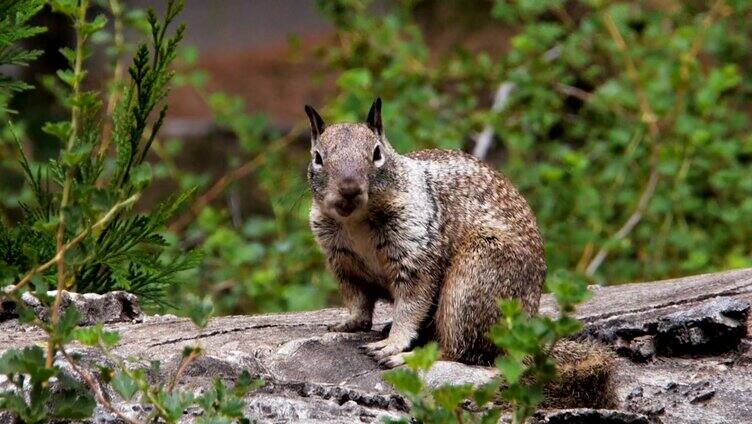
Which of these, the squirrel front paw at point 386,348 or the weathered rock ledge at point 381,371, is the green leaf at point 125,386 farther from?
the squirrel front paw at point 386,348

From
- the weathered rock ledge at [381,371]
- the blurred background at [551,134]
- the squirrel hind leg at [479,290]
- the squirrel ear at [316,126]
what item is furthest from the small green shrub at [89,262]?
the blurred background at [551,134]

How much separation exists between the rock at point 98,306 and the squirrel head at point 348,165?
0.86 metres

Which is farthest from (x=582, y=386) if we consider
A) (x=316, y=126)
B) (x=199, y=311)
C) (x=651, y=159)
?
(x=651, y=159)

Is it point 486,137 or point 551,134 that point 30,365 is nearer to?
point 486,137

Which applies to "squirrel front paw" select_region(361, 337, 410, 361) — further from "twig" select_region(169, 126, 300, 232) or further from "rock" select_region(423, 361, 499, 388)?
"twig" select_region(169, 126, 300, 232)

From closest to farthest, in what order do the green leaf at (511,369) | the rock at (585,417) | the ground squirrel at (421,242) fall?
the green leaf at (511,369) < the rock at (585,417) < the ground squirrel at (421,242)

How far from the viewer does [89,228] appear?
314 cm

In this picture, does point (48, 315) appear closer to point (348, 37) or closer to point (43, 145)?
point (43, 145)

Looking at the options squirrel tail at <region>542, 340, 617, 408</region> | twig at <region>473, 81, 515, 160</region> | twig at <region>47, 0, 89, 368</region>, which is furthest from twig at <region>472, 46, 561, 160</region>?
twig at <region>47, 0, 89, 368</region>

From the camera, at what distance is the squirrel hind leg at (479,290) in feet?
13.7

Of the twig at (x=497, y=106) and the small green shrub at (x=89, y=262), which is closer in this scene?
the small green shrub at (x=89, y=262)

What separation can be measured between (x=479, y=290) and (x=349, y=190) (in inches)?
23.1

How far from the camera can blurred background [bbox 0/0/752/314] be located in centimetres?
786

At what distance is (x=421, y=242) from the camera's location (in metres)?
4.24
